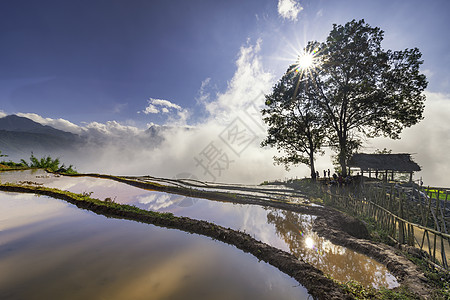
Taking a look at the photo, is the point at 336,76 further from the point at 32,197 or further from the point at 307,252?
the point at 32,197

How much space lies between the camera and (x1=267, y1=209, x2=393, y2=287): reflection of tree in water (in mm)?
5162

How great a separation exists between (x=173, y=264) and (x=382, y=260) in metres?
6.42

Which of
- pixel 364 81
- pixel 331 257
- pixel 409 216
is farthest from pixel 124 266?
pixel 364 81

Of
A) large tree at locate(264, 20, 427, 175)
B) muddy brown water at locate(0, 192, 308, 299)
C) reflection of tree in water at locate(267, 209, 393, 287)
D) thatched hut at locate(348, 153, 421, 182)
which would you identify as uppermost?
large tree at locate(264, 20, 427, 175)

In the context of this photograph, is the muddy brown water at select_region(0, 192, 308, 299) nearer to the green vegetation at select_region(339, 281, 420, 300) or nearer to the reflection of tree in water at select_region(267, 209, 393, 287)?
the green vegetation at select_region(339, 281, 420, 300)

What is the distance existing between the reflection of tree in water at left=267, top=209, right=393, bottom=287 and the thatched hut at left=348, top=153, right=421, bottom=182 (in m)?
17.3

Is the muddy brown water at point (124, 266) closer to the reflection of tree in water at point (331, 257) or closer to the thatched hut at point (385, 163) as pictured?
the reflection of tree in water at point (331, 257)

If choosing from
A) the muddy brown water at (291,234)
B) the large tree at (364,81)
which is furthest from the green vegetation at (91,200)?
the large tree at (364,81)

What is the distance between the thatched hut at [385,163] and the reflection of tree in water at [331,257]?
17.3 metres

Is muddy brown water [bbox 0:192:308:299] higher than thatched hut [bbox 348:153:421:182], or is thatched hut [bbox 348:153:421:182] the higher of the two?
thatched hut [bbox 348:153:421:182]

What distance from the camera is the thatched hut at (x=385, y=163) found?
2048 centimetres

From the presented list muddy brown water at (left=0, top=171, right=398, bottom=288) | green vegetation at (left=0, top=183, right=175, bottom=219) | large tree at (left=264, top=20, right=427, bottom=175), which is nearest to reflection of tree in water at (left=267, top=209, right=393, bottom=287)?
muddy brown water at (left=0, top=171, right=398, bottom=288)

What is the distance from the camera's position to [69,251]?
5590 mm

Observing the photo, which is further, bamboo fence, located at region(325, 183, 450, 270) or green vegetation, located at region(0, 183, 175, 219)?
green vegetation, located at region(0, 183, 175, 219)
